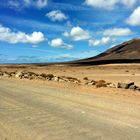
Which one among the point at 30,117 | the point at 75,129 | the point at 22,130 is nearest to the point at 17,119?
the point at 30,117

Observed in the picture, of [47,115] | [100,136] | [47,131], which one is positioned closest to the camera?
[100,136]

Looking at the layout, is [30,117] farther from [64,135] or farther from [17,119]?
[64,135]

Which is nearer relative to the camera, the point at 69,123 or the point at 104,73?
the point at 69,123

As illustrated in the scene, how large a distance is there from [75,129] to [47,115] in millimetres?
2794

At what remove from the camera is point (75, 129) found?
9.23 meters

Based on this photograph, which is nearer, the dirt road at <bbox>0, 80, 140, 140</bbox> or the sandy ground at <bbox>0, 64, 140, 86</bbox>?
the dirt road at <bbox>0, 80, 140, 140</bbox>

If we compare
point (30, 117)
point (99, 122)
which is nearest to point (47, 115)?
point (30, 117)

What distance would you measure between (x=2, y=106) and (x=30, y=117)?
356 cm

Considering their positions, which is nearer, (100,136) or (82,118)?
(100,136)

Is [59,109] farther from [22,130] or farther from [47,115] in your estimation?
[22,130]

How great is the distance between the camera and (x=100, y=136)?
8.38 m

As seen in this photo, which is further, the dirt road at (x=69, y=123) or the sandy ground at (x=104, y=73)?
the sandy ground at (x=104, y=73)

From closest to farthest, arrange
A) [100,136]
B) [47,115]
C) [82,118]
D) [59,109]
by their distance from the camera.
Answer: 1. [100,136]
2. [82,118]
3. [47,115]
4. [59,109]

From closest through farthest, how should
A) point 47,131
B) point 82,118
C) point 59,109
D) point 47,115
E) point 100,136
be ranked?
point 100,136 → point 47,131 → point 82,118 → point 47,115 → point 59,109
